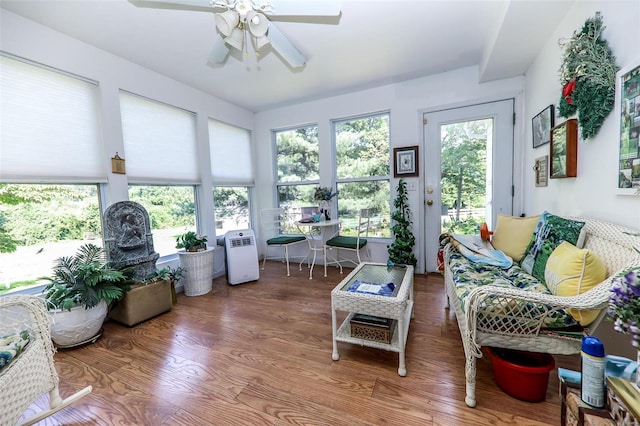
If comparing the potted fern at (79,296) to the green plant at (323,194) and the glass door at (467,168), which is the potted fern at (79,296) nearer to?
the green plant at (323,194)

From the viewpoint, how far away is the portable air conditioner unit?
3.19 meters

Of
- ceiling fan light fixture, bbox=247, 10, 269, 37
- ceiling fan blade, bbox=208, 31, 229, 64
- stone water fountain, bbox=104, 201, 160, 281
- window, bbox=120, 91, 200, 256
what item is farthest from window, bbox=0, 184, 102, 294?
ceiling fan light fixture, bbox=247, 10, 269, 37

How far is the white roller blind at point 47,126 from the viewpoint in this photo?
6.08 feet

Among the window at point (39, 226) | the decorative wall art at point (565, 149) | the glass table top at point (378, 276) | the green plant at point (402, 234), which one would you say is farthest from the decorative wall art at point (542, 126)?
the window at point (39, 226)

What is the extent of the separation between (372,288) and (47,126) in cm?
283

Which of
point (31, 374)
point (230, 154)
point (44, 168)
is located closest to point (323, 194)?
point (230, 154)

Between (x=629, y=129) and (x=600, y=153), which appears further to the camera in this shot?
(x=600, y=153)

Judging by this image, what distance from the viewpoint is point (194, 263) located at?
2844mm

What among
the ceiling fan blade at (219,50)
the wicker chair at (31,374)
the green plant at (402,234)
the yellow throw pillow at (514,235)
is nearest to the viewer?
the wicker chair at (31,374)

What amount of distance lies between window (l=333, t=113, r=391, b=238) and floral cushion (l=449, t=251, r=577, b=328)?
5.23ft

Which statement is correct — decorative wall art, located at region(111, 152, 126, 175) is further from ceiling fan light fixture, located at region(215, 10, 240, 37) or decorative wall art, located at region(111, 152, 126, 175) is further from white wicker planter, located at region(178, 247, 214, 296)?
ceiling fan light fixture, located at region(215, 10, 240, 37)

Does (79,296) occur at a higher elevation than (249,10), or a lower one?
lower

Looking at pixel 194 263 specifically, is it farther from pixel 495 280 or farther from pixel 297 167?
pixel 495 280

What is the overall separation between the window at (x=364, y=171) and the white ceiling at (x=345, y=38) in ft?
2.15
